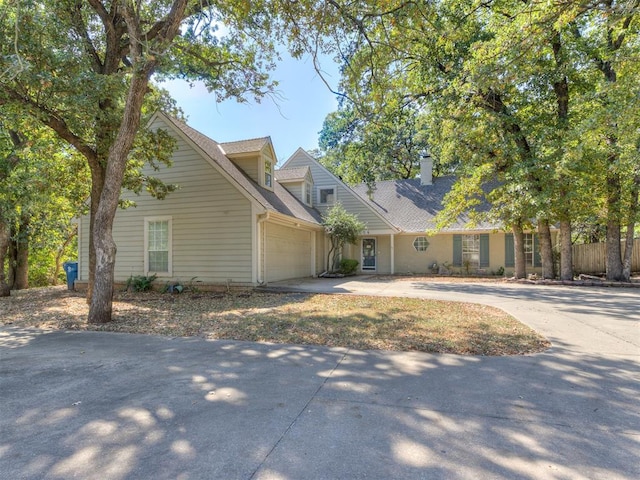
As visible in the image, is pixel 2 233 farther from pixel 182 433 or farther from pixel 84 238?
pixel 182 433

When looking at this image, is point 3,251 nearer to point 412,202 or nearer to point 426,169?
point 412,202

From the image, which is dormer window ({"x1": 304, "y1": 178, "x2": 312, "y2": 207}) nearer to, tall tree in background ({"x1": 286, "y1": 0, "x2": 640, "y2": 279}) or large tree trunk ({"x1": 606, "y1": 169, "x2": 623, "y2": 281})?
tall tree in background ({"x1": 286, "y1": 0, "x2": 640, "y2": 279})

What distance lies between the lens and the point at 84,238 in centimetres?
1305

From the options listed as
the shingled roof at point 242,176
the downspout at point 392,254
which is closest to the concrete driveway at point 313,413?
the shingled roof at point 242,176

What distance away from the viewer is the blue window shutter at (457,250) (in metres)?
18.2

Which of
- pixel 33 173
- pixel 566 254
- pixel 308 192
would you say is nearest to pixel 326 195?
pixel 308 192

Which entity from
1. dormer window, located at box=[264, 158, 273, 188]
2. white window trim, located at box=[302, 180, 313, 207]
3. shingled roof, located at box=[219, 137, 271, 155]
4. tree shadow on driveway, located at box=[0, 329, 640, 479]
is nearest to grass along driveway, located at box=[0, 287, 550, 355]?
A: tree shadow on driveway, located at box=[0, 329, 640, 479]

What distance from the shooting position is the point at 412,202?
2070cm

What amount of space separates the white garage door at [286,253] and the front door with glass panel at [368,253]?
4084 millimetres

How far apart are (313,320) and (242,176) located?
25.3 feet

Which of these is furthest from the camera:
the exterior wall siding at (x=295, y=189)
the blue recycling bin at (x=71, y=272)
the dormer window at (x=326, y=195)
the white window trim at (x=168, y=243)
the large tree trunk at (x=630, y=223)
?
the dormer window at (x=326, y=195)

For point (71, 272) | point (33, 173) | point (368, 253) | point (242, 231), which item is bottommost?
point (71, 272)

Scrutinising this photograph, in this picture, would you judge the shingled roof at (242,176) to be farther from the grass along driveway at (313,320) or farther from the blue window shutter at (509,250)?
the blue window shutter at (509,250)

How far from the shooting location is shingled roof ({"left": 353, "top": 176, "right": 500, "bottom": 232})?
18.8 metres
